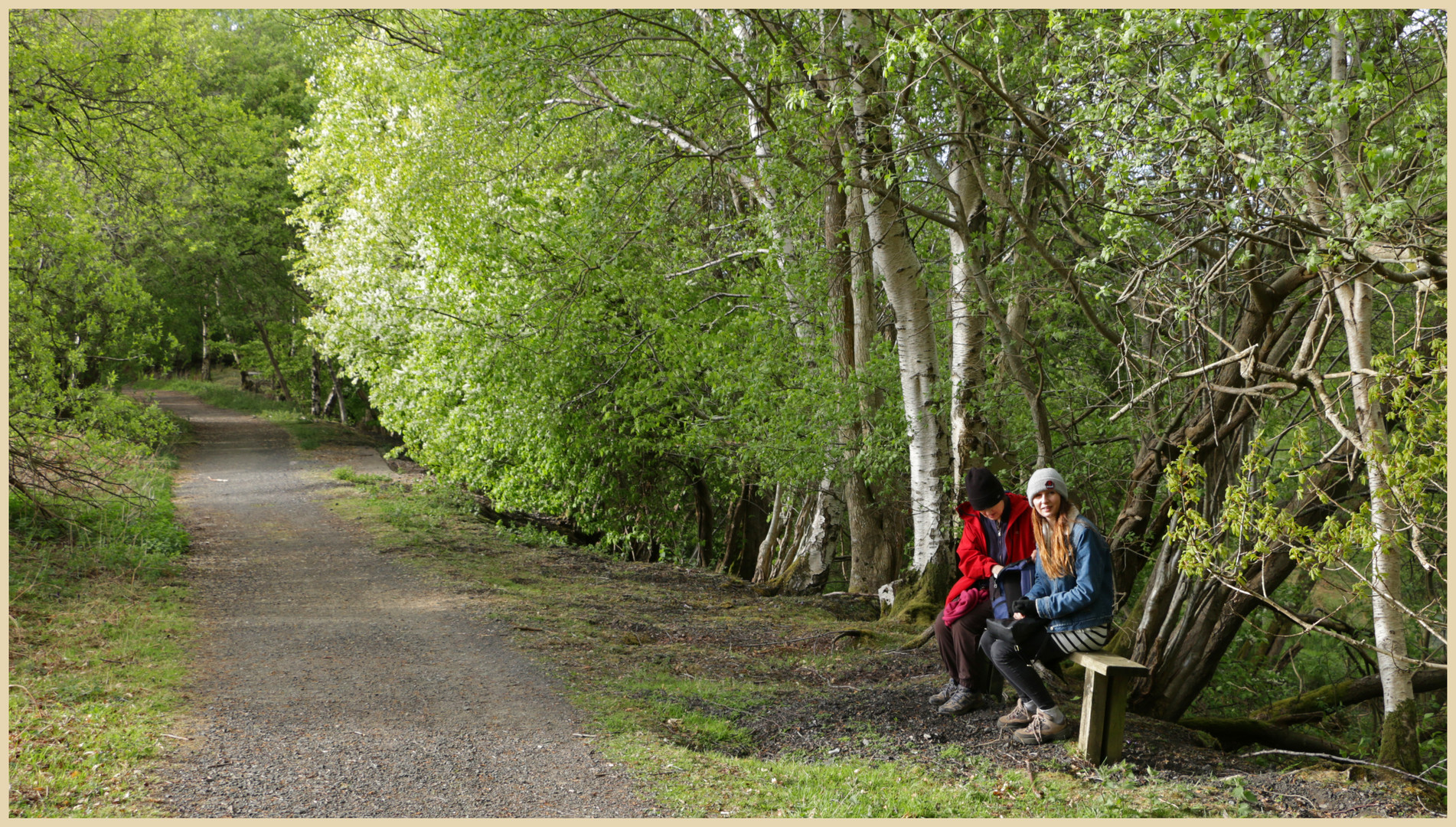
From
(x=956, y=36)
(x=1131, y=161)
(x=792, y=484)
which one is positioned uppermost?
(x=956, y=36)

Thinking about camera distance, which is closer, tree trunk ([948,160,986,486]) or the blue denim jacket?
the blue denim jacket

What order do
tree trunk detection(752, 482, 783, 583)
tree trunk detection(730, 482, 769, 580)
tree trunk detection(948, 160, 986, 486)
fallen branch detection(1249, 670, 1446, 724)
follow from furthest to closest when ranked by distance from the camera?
tree trunk detection(730, 482, 769, 580), tree trunk detection(752, 482, 783, 583), tree trunk detection(948, 160, 986, 486), fallen branch detection(1249, 670, 1446, 724)

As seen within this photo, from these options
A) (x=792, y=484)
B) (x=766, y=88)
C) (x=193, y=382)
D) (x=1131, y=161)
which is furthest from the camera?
(x=193, y=382)

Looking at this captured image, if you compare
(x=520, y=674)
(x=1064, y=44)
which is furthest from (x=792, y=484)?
(x=1064, y=44)

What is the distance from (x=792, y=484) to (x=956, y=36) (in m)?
5.23

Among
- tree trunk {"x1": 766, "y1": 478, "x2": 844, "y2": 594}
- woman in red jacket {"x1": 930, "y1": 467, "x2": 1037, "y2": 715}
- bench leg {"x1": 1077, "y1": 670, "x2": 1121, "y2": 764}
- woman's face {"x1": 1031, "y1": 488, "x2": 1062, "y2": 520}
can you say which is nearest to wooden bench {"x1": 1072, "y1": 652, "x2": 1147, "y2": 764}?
bench leg {"x1": 1077, "y1": 670, "x2": 1121, "y2": 764}

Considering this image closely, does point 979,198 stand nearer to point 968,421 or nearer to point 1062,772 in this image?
point 968,421

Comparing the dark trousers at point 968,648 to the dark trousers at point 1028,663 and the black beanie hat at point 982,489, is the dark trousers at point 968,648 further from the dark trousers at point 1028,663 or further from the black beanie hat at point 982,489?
the black beanie hat at point 982,489

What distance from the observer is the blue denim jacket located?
507 centimetres

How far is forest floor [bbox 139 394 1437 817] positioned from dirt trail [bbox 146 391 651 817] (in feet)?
0.07

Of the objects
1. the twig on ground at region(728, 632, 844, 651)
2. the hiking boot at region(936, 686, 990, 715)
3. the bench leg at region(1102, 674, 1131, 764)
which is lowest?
the twig on ground at region(728, 632, 844, 651)

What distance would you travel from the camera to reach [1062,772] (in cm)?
479

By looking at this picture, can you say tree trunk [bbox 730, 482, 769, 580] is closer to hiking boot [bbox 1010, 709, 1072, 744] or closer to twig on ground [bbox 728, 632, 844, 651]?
twig on ground [bbox 728, 632, 844, 651]

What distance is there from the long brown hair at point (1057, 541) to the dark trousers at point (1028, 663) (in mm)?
353
